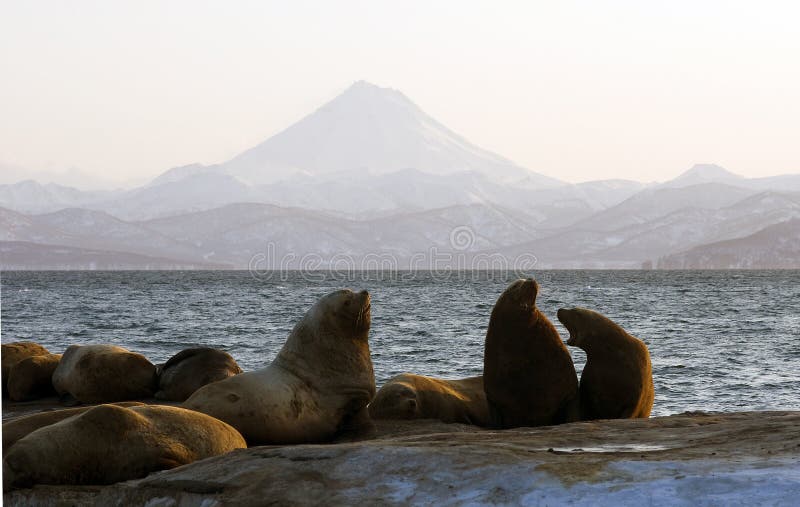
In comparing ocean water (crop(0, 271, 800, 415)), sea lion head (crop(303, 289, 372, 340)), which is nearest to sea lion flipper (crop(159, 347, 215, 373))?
sea lion head (crop(303, 289, 372, 340))

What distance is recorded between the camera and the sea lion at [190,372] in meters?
10.2

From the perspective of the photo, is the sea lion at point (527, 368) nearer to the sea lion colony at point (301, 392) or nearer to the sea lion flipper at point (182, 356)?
the sea lion colony at point (301, 392)

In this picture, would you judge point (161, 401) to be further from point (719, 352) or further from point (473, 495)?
point (719, 352)

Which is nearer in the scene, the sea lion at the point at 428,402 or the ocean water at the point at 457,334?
the sea lion at the point at 428,402

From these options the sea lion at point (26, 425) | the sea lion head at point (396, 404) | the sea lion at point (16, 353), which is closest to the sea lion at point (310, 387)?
the sea lion head at point (396, 404)

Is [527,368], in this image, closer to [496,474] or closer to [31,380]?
[496,474]

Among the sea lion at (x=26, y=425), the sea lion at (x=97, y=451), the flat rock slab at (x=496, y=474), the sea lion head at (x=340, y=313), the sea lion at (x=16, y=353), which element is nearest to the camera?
the flat rock slab at (x=496, y=474)

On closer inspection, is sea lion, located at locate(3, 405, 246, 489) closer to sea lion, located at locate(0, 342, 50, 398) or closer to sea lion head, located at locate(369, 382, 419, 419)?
sea lion head, located at locate(369, 382, 419, 419)

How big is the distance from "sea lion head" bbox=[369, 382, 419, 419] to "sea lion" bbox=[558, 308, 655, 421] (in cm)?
167

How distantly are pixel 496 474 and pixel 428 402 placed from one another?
18.6ft

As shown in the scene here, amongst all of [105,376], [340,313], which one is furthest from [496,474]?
[105,376]

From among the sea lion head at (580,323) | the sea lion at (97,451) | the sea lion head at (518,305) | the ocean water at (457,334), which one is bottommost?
the ocean water at (457,334)

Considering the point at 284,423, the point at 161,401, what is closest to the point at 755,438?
the point at 284,423

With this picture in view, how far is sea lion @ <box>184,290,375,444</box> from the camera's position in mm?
7957
